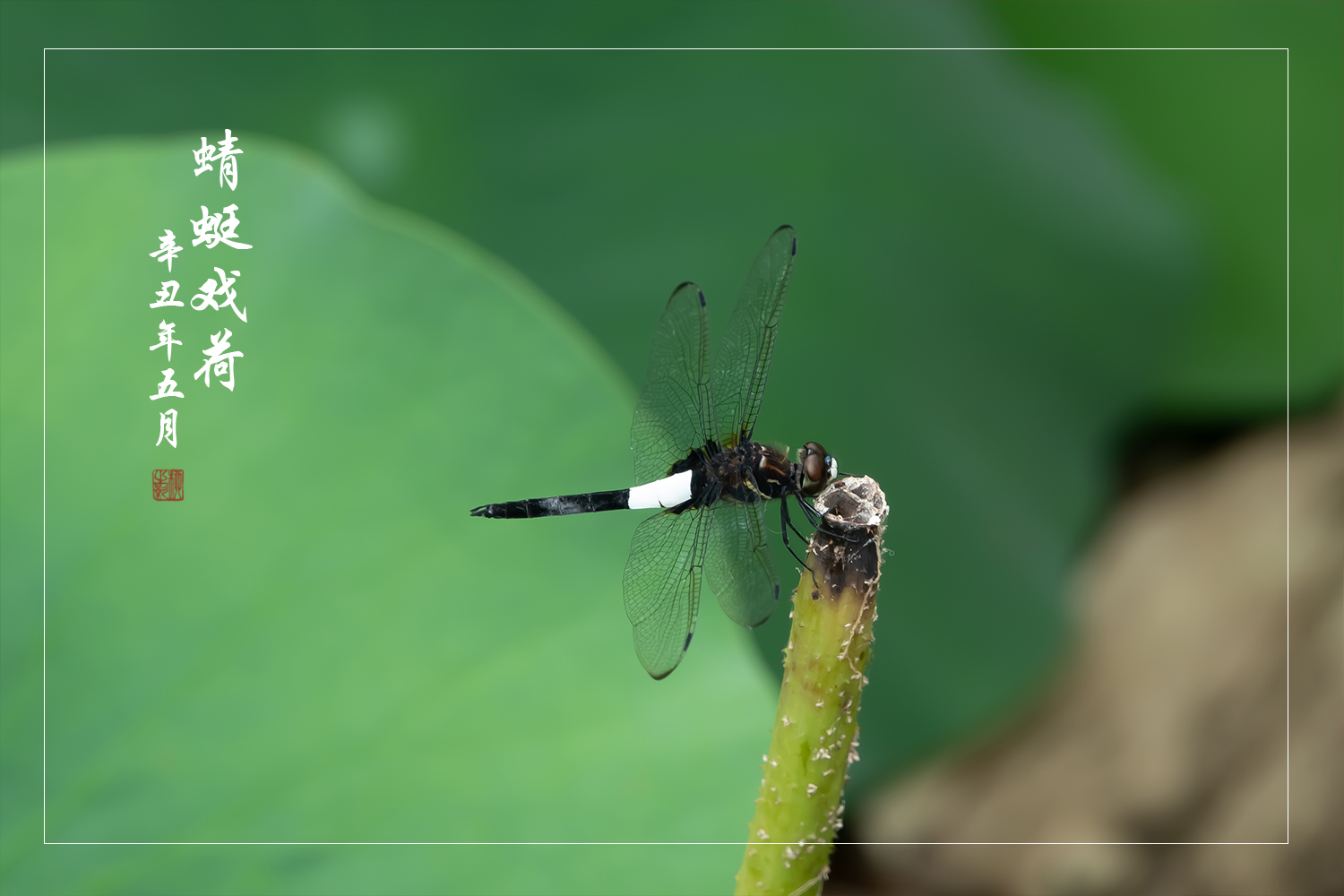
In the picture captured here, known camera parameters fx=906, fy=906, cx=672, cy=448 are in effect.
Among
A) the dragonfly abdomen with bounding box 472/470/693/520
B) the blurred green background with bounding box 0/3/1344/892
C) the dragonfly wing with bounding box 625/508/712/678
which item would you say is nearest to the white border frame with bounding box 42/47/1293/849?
the blurred green background with bounding box 0/3/1344/892

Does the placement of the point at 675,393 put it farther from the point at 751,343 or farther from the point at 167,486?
the point at 167,486

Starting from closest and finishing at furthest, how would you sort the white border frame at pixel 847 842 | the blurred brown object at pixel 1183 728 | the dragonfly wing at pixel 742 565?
the white border frame at pixel 847 842
the dragonfly wing at pixel 742 565
the blurred brown object at pixel 1183 728

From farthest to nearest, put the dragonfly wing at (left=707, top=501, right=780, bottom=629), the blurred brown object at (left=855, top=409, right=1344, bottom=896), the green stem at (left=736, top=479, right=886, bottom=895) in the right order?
the blurred brown object at (left=855, top=409, right=1344, bottom=896) → the dragonfly wing at (left=707, top=501, right=780, bottom=629) → the green stem at (left=736, top=479, right=886, bottom=895)

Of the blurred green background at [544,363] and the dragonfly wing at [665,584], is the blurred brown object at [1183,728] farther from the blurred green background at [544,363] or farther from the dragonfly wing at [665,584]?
the dragonfly wing at [665,584]

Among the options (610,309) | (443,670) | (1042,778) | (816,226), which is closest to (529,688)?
(443,670)

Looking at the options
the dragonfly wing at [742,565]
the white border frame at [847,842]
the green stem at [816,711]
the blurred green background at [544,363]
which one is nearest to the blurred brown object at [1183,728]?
the white border frame at [847,842]

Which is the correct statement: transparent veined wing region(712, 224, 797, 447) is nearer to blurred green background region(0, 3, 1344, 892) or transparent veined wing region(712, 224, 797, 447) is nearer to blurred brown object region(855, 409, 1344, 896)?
blurred green background region(0, 3, 1344, 892)

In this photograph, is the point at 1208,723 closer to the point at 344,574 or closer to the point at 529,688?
the point at 529,688
